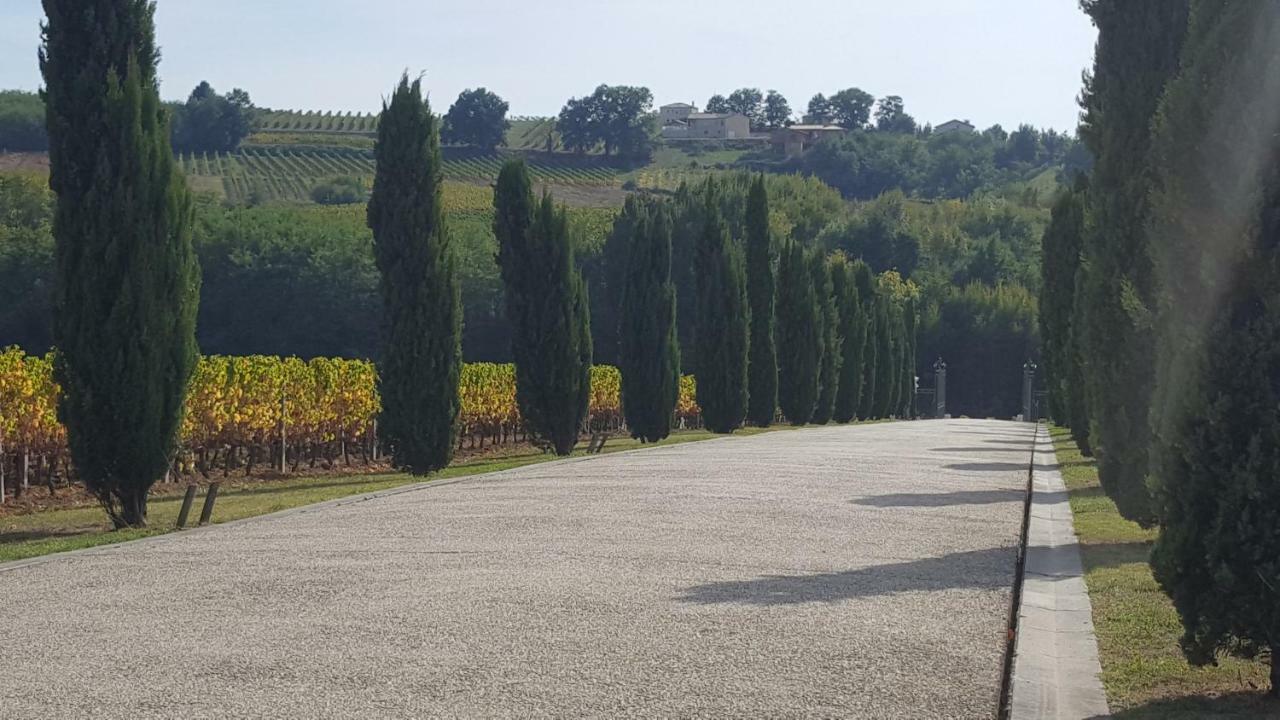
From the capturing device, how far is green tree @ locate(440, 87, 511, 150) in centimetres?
12550

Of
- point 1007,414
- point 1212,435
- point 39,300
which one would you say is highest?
point 1212,435

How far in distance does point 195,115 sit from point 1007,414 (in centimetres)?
6626

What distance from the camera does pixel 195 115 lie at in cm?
11269

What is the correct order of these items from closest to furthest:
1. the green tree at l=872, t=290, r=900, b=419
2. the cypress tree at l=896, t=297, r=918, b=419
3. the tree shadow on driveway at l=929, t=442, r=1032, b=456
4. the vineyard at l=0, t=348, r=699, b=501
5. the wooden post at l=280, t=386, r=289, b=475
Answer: the vineyard at l=0, t=348, r=699, b=501 < the wooden post at l=280, t=386, r=289, b=475 < the tree shadow on driveway at l=929, t=442, r=1032, b=456 < the green tree at l=872, t=290, r=900, b=419 < the cypress tree at l=896, t=297, r=918, b=419

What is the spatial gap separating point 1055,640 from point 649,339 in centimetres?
2478

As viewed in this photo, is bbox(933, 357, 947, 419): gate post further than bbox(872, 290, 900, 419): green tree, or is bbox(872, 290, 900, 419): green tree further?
bbox(933, 357, 947, 419): gate post

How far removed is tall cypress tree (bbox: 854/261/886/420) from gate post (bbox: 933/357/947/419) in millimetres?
16729

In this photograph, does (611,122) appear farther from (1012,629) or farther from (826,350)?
(1012,629)

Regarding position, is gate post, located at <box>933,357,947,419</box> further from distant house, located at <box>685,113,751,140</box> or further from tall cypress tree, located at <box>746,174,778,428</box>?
distant house, located at <box>685,113,751,140</box>

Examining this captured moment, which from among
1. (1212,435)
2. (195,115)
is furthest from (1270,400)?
(195,115)

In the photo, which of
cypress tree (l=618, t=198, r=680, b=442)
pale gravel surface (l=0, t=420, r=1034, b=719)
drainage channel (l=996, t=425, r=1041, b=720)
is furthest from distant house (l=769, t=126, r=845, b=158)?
pale gravel surface (l=0, t=420, r=1034, b=719)

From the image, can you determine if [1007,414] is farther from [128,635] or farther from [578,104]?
[128,635]

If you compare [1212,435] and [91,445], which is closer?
[1212,435]

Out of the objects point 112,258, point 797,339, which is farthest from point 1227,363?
point 797,339
